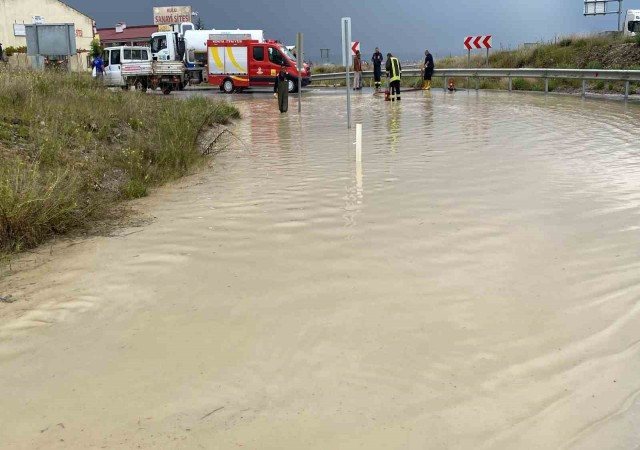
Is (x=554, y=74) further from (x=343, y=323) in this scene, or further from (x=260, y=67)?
(x=343, y=323)

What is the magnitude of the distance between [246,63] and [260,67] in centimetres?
83

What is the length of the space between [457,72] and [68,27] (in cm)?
1776

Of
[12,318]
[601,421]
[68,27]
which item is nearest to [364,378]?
[601,421]

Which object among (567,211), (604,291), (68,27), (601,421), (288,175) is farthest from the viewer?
(68,27)

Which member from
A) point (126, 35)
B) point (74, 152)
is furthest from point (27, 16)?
point (74, 152)

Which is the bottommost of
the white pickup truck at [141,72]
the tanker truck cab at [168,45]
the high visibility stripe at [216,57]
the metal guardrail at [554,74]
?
the metal guardrail at [554,74]

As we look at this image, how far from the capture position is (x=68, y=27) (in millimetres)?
21266

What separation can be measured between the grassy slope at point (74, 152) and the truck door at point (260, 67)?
19205 millimetres

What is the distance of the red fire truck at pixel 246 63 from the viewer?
111 ft

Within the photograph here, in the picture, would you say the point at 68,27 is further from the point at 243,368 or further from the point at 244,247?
the point at 243,368

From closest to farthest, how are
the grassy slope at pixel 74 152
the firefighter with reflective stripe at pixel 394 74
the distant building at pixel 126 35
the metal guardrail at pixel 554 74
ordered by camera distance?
the grassy slope at pixel 74 152
the metal guardrail at pixel 554 74
the firefighter with reflective stripe at pixel 394 74
the distant building at pixel 126 35

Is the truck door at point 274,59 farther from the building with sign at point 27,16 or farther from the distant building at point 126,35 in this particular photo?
the distant building at point 126,35

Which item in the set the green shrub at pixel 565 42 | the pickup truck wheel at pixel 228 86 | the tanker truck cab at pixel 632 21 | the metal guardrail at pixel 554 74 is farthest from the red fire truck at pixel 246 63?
the tanker truck cab at pixel 632 21

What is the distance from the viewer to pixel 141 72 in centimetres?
3241
